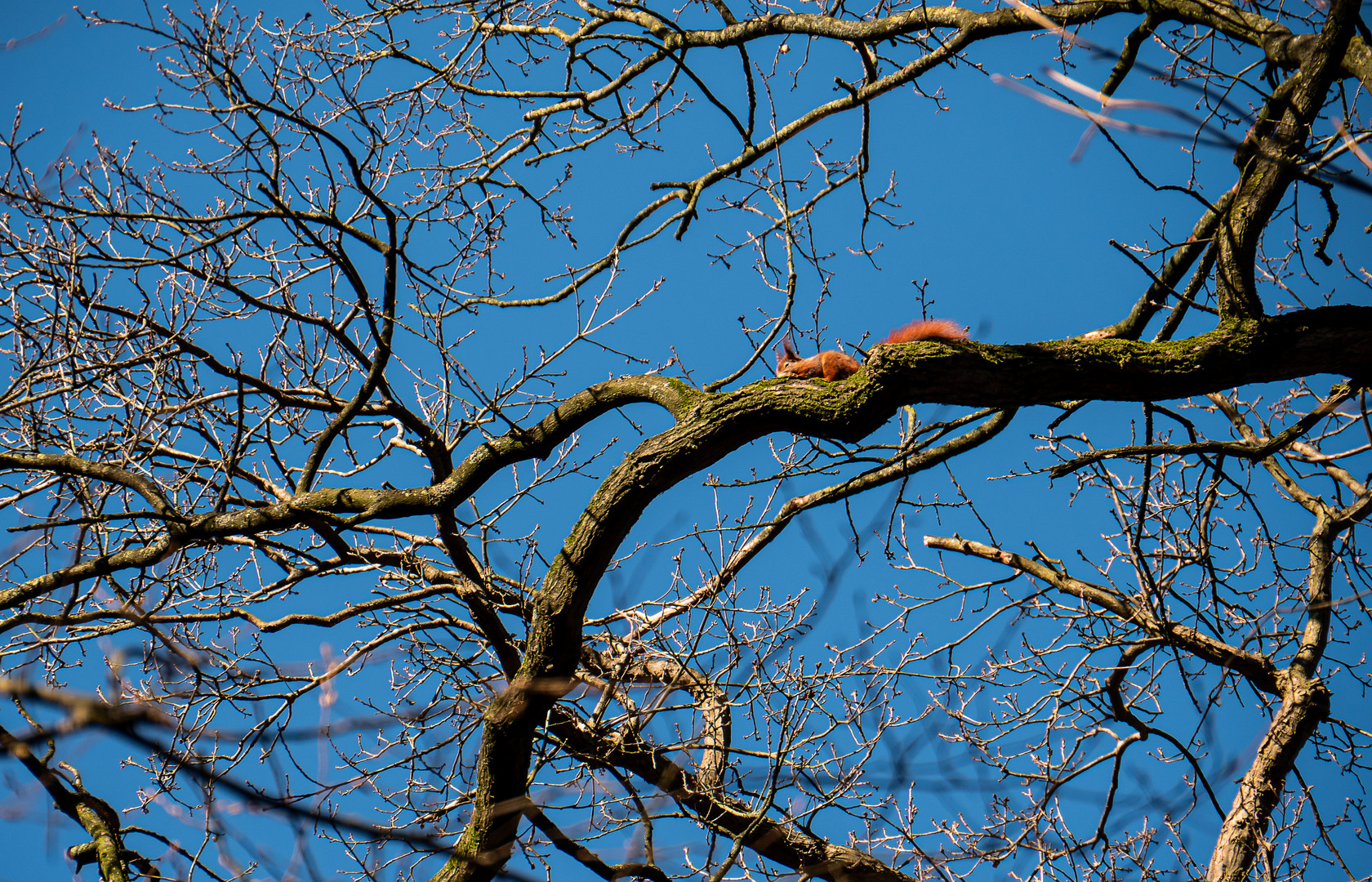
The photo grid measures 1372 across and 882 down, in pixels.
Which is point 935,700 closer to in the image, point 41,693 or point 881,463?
point 881,463

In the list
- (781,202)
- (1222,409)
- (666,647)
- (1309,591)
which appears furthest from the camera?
(1222,409)

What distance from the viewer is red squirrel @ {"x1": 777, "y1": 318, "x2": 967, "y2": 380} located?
4188 mm

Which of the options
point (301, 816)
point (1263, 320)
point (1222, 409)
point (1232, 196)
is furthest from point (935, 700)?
point (301, 816)

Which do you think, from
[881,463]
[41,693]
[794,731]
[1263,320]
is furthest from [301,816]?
[1263,320]

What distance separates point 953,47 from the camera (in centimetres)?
448

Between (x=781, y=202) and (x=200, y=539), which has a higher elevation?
(x=781, y=202)

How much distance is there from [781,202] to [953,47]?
3.64 feet

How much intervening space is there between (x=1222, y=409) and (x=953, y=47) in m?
3.24

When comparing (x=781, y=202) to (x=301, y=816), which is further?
(x=781, y=202)

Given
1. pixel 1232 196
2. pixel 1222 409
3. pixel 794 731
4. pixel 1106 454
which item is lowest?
pixel 794 731

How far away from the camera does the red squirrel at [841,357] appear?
419 cm

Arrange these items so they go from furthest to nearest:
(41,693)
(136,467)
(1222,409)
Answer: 1. (1222,409)
2. (136,467)
3. (41,693)

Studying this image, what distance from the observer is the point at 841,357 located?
449cm

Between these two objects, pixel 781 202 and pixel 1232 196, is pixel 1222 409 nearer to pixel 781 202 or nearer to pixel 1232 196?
pixel 1232 196
